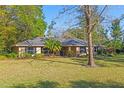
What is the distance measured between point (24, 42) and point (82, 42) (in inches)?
219

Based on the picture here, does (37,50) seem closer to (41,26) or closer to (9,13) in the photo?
(41,26)

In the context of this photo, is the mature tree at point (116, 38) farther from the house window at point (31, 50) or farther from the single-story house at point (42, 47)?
the house window at point (31, 50)

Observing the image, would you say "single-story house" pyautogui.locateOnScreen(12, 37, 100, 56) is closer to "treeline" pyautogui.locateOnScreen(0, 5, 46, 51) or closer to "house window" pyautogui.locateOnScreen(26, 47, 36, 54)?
"house window" pyautogui.locateOnScreen(26, 47, 36, 54)

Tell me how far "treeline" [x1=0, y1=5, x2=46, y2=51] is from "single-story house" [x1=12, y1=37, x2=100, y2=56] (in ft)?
2.17

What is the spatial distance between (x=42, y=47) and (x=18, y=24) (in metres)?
2.96

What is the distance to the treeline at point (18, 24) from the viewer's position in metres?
22.2

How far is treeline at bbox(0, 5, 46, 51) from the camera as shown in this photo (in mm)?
22230

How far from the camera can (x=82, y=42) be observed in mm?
26312

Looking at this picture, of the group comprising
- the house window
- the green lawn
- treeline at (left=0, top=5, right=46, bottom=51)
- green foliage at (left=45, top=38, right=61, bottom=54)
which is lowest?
the green lawn

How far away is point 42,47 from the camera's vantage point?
24.8 metres

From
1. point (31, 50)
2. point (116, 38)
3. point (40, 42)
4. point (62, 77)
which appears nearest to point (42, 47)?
point (40, 42)

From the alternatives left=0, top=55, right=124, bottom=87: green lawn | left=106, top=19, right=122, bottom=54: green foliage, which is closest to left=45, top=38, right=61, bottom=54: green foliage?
left=106, top=19, right=122, bottom=54: green foliage

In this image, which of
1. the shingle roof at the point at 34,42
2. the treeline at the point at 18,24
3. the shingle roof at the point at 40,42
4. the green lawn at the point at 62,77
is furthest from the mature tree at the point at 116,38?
the green lawn at the point at 62,77

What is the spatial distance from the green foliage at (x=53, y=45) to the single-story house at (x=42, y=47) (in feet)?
3.43
